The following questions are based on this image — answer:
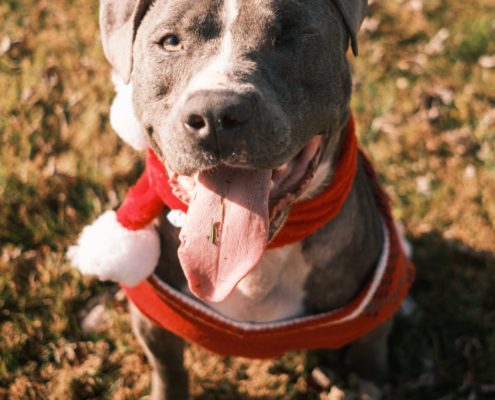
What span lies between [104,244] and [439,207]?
7.59 feet

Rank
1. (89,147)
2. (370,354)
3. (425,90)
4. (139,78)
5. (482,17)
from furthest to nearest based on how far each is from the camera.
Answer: (482,17) → (425,90) → (89,147) → (370,354) → (139,78)

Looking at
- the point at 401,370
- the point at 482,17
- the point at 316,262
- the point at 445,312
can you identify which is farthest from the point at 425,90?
the point at 316,262

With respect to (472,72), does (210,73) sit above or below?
above

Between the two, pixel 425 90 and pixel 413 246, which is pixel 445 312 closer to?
pixel 413 246

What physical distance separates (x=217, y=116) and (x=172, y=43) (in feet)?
1.49

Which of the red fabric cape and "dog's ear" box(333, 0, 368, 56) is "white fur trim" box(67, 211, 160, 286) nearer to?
the red fabric cape

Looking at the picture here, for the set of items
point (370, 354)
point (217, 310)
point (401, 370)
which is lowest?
point (401, 370)

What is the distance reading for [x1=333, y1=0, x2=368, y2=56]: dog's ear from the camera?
8.57ft

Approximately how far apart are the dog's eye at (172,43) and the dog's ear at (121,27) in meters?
0.20

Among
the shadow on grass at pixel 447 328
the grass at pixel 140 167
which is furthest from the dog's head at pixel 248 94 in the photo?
the shadow on grass at pixel 447 328

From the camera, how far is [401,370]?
12.4ft

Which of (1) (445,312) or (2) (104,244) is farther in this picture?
(1) (445,312)

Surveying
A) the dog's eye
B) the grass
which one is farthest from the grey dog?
the grass

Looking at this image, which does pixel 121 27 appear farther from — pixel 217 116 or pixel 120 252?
pixel 120 252
